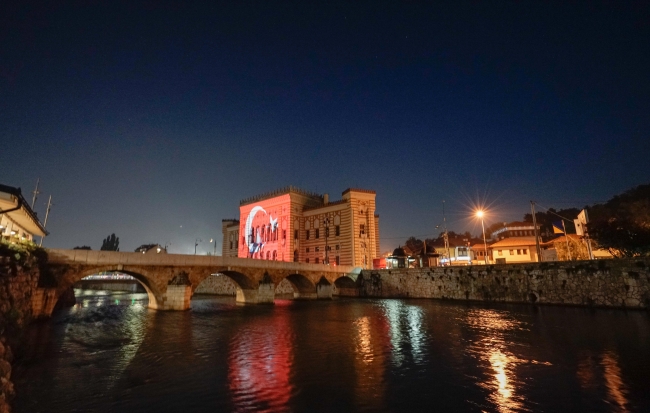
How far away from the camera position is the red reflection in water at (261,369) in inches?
362

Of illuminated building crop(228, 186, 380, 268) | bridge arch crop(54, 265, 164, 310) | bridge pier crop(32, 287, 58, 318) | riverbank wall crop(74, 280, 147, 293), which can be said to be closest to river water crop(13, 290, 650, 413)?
bridge pier crop(32, 287, 58, 318)

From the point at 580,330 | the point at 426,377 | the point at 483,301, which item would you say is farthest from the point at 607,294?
the point at 426,377

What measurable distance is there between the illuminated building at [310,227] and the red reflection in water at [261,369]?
38710 mm

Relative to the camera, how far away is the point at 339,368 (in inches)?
484

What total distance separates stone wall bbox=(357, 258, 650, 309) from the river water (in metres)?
9.67

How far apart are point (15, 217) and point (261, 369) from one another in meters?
31.0

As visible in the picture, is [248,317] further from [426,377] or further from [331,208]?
[331,208]

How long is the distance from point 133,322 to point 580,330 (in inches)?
1166

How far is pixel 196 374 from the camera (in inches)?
461

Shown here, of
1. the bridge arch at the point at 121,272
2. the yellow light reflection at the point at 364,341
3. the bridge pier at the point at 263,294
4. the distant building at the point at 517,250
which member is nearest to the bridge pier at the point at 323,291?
the bridge pier at the point at 263,294

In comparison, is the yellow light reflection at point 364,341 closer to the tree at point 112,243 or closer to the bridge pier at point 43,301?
the bridge pier at point 43,301

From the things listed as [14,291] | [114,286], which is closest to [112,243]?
[114,286]

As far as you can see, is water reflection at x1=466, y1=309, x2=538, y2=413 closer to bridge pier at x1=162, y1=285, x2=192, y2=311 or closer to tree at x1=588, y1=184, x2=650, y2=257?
tree at x1=588, y1=184, x2=650, y2=257

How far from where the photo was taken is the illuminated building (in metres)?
59.4
